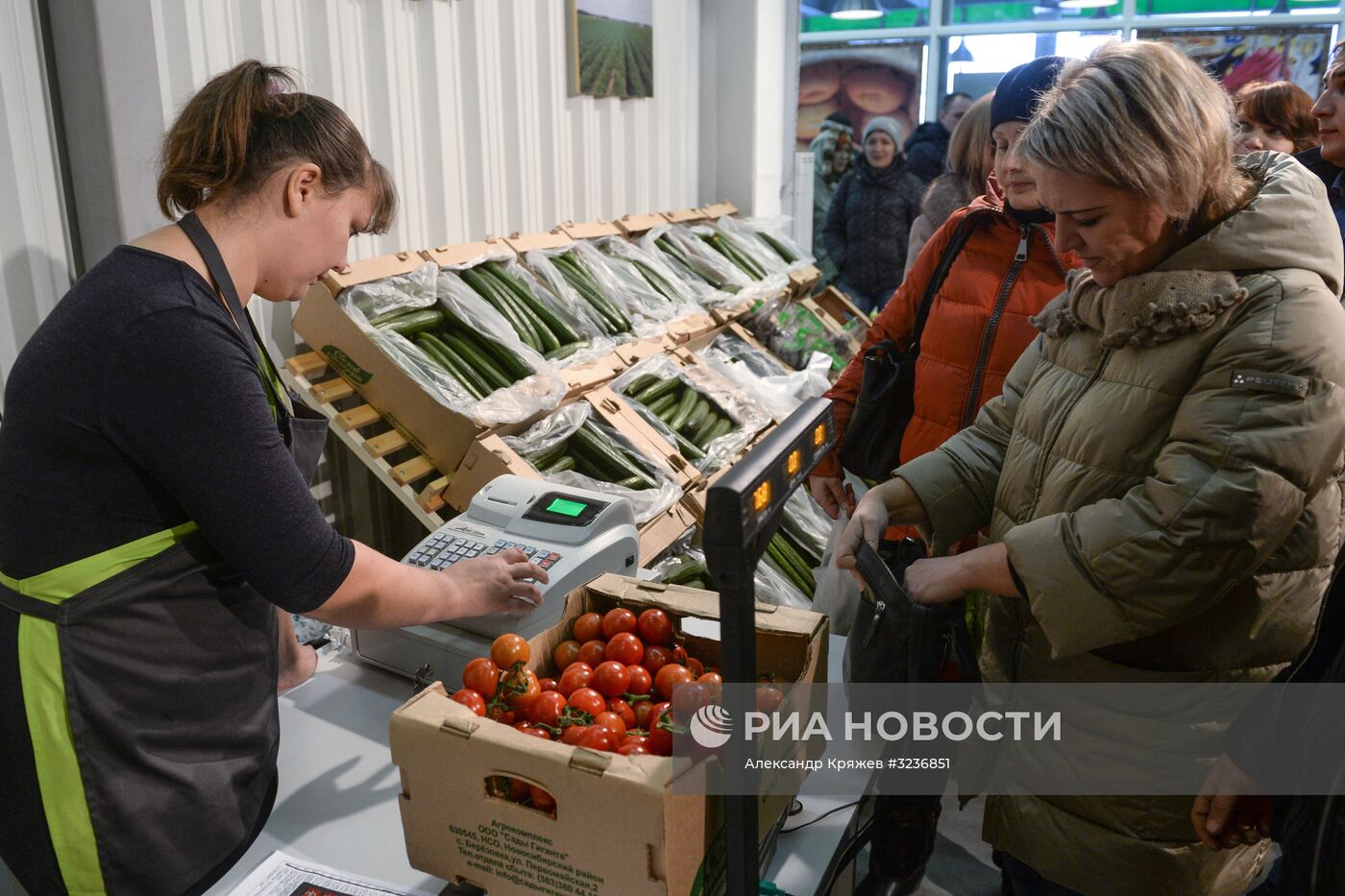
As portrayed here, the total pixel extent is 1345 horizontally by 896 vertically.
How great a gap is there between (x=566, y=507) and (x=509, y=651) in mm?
463

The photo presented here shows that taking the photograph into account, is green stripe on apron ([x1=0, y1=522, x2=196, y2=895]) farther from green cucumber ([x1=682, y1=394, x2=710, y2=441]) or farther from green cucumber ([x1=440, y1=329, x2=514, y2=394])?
green cucumber ([x1=682, y1=394, x2=710, y2=441])

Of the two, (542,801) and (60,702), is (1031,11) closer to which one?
(542,801)

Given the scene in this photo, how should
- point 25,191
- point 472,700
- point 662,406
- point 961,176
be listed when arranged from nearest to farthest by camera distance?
1. point 472,700
2. point 25,191
3. point 961,176
4. point 662,406

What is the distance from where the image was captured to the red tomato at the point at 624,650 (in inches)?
55.6

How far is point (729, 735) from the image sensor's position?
947 millimetres

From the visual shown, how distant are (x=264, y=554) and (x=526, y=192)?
2930 millimetres

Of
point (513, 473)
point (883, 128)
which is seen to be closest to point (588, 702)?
point (513, 473)

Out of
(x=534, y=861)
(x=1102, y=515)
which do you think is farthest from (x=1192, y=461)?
(x=534, y=861)

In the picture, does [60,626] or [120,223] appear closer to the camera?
[60,626]

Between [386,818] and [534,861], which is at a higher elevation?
[534,861]

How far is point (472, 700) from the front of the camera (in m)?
1.27

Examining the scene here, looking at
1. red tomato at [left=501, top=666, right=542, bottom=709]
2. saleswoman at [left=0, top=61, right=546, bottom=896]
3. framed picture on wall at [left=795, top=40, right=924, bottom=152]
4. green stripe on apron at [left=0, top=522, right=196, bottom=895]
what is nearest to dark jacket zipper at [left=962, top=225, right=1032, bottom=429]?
red tomato at [left=501, top=666, right=542, bottom=709]

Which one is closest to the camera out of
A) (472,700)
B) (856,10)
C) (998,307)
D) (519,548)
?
(472,700)

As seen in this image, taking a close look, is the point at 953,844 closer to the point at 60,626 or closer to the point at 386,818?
the point at 386,818
